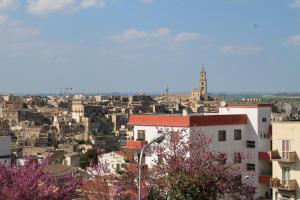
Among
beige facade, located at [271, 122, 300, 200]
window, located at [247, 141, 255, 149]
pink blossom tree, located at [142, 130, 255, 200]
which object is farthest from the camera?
window, located at [247, 141, 255, 149]

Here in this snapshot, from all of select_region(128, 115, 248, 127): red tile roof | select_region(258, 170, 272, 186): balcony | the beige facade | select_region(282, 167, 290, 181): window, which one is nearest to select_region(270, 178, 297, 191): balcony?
the beige facade

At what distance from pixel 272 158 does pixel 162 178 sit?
9.91 m

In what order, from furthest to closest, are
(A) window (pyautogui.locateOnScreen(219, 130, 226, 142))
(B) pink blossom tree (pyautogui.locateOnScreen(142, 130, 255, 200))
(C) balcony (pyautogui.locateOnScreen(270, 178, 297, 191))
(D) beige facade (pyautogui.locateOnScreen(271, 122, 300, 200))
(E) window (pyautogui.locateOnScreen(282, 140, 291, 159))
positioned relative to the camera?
(A) window (pyautogui.locateOnScreen(219, 130, 226, 142))
(E) window (pyautogui.locateOnScreen(282, 140, 291, 159))
(D) beige facade (pyautogui.locateOnScreen(271, 122, 300, 200))
(C) balcony (pyautogui.locateOnScreen(270, 178, 297, 191))
(B) pink blossom tree (pyautogui.locateOnScreen(142, 130, 255, 200))

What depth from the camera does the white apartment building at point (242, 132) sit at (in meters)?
29.3

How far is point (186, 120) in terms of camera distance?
2805 cm

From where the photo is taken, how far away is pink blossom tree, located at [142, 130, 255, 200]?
17.4 m

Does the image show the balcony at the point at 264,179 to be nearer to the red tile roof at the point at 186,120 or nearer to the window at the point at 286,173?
the red tile roof at the point at 186,120

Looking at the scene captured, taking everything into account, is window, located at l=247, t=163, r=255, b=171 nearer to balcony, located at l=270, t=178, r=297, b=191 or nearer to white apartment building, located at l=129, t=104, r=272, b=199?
white apartment building, located at l=129, t=104, r=272, b=199

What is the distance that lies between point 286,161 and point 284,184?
971mm

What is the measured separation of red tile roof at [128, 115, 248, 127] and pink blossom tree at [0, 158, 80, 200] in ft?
27.6

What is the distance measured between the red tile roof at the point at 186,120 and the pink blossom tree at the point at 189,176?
723cm

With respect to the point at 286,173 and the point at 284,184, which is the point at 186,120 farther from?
the point at 284,184

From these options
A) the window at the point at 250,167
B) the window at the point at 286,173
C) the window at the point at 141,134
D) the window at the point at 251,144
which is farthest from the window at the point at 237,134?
the window at the point at 141,134

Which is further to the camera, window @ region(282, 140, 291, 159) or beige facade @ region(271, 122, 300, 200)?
window @ region(282, 140, 291, 159)
